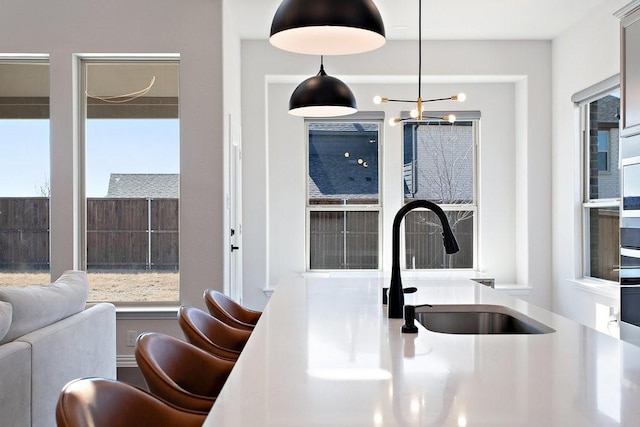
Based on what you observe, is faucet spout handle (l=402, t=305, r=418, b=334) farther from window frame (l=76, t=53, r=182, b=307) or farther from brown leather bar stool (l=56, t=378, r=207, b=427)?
window frame (l=76, t=53, r=182, b=307)

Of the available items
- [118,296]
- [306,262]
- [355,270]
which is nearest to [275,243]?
[306,262]

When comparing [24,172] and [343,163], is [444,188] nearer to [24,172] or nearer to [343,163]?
[343,163]

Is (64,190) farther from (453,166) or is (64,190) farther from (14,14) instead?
(453,166)

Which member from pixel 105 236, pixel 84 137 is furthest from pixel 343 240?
pixel 84 137

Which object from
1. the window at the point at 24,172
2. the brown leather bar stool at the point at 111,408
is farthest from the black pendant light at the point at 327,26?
the window at the point at 24,172

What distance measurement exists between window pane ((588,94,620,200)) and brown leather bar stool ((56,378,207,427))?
459 centimetres

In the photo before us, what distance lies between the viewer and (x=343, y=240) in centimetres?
680

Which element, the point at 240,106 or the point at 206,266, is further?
the point at 240,106

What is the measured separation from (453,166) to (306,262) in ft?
6.10

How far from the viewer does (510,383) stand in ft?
4.50

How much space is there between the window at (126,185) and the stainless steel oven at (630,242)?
3.28m

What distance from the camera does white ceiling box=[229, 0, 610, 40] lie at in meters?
5.29

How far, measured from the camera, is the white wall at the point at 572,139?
5191mm

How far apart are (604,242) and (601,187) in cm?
47
